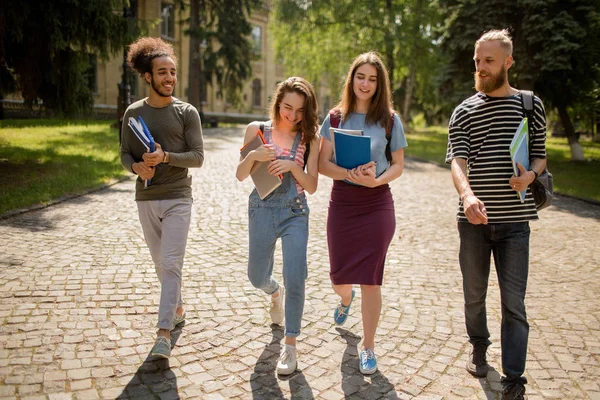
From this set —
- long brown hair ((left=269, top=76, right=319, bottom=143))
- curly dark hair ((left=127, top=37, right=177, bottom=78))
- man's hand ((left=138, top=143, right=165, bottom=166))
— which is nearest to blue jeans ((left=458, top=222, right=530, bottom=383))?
long brown hair ((left=269, top=76, right=319, bottom=143))

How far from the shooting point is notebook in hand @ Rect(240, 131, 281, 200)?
375 cm

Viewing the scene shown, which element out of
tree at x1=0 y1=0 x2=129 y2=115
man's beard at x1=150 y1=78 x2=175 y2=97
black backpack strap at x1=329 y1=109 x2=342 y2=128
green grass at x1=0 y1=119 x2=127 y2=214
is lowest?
green grass at x1=0 y1=119 x2=127 y2=214

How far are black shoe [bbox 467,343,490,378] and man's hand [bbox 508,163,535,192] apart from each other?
1.24 m

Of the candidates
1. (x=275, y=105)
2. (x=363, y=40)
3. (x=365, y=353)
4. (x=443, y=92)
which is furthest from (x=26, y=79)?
(x=363, y=40)

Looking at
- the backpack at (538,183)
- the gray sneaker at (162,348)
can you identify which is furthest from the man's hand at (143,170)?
the backpack at (538,183)

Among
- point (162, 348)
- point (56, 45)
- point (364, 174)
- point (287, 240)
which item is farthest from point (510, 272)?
point (56, 45)

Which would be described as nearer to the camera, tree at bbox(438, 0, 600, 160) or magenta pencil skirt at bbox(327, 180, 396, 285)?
magenta pencil skirt at bbox(327, 180, 396, 285)

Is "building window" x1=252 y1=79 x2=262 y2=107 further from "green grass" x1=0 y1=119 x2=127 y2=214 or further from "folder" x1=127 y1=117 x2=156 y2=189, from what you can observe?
"folder" x1=127 y1=117 x2=156 y2=189

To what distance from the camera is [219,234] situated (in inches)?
307

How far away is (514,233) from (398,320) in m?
1.74

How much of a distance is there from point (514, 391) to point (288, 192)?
6.45ft

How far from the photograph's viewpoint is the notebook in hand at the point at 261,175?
375cm

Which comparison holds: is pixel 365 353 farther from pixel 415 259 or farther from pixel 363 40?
pixel 363 40

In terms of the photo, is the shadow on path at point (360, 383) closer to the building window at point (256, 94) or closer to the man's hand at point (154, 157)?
the man's hand at point (154, 157)
